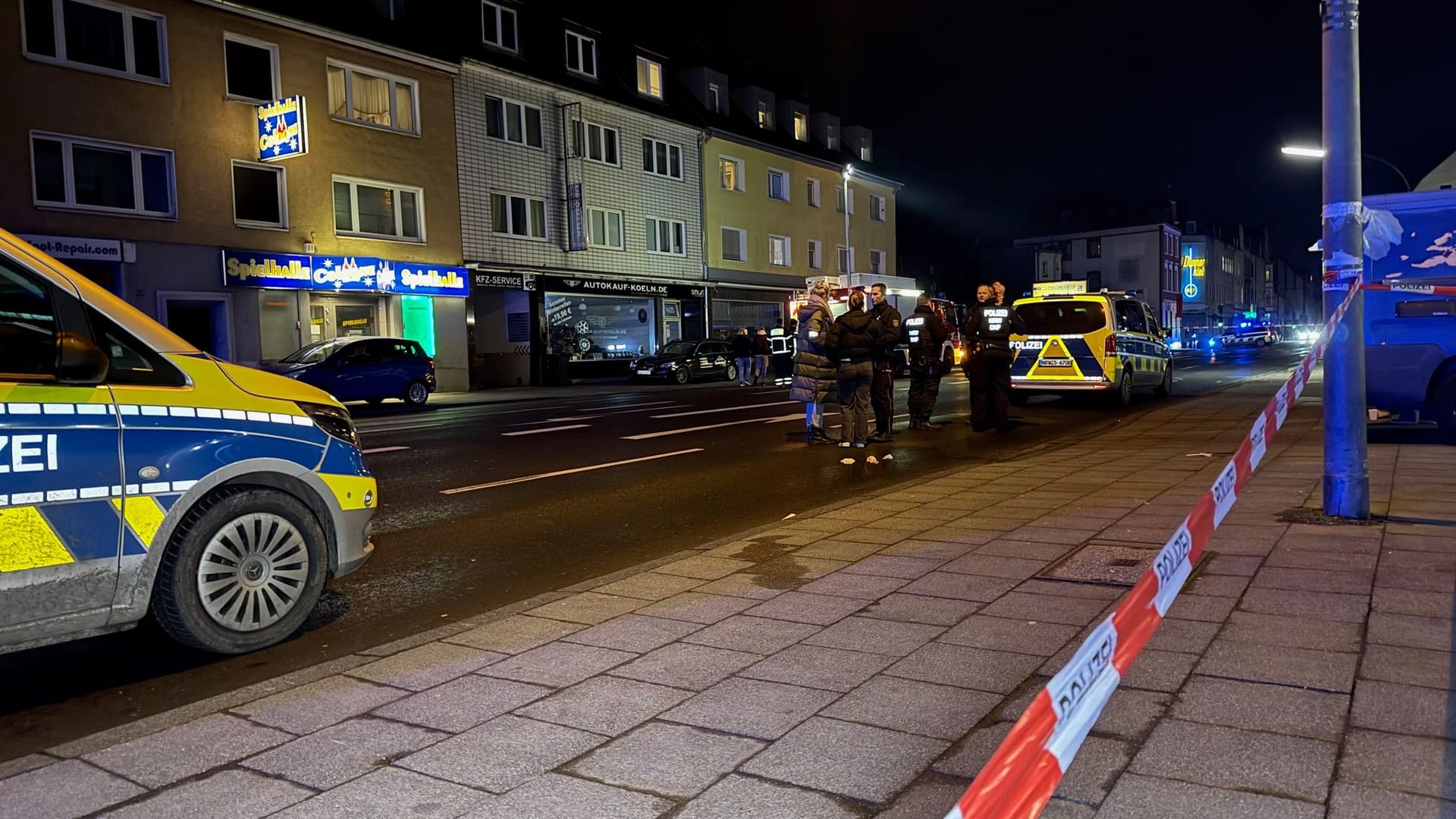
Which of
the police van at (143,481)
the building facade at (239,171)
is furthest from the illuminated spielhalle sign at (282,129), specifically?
the police van at (143,481)

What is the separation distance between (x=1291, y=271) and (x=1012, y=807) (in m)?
172

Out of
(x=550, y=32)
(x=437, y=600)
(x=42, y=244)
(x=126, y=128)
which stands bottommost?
(x=437, y=600)

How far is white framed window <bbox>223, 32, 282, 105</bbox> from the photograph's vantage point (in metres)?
22.6

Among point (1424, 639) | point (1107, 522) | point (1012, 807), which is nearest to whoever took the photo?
point (1012, 807)

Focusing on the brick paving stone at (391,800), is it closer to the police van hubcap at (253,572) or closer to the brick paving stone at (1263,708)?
the police van hubcap at (253,572)

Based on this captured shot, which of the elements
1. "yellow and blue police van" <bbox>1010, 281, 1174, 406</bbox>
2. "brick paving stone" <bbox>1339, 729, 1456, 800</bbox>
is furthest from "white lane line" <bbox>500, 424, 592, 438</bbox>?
"brick paving stone" <bbox>1339, 729, 1456, 800</bbox>

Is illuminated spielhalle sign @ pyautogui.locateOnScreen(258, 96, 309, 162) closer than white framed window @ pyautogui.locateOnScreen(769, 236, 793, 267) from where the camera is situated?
Yes

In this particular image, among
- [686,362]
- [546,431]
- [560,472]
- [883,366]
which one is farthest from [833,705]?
[686,362]

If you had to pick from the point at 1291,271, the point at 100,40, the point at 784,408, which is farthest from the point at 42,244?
the point at 1291,271

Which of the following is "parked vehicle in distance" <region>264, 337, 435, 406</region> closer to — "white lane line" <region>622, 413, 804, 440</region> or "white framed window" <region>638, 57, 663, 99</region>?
"white lane line" <region>622, 413, 804, 440</region>

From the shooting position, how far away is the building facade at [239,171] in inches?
782

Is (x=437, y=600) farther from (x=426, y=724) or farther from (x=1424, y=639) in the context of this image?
(x=1424, y=639)

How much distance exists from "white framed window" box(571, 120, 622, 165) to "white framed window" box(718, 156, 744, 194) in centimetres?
591

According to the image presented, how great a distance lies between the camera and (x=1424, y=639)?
13.1 feet
